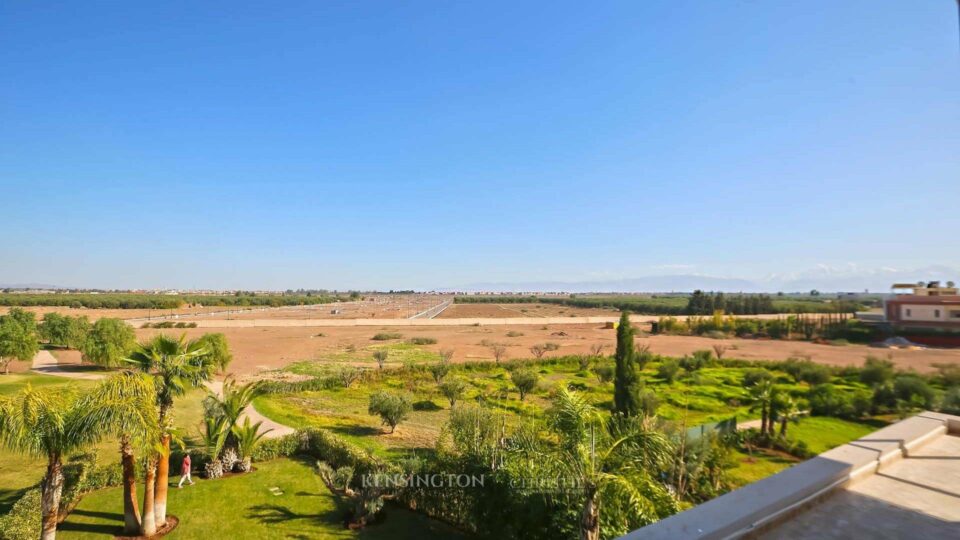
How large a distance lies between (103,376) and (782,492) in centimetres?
3118

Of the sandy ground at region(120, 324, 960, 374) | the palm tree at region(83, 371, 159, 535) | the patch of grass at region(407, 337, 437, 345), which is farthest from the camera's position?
the patch of grass at region(407, 337, 437, 345)

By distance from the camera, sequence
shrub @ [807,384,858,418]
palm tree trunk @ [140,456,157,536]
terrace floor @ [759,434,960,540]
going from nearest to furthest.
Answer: terrace floor @ [759,434,960,540] < palm tree trunk @ [140,456,157,536] < shrub @ [807,384,858,418]

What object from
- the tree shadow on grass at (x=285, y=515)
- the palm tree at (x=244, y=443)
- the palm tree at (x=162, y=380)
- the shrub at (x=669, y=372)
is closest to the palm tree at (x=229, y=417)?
the palm tree at (x=244, y=443)

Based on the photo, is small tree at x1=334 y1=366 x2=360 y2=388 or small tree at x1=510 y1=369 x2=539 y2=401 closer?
small tree at x1=510 y1=369 x2=539 y2=401

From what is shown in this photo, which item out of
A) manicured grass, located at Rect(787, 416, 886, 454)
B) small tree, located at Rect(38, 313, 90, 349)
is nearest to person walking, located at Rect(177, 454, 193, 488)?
manicured grass, located at Rect(787, 416, 886, 454)

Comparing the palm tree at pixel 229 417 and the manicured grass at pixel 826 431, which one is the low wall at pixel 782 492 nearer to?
the palm tree at pixel 229 417

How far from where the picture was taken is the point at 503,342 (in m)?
55.1

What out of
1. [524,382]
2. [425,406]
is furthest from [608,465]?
[524,382]

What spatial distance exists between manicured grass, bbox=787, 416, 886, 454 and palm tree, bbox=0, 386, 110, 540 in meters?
23.6

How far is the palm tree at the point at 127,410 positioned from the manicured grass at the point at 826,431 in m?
22.5

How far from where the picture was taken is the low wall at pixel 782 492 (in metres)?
2.79

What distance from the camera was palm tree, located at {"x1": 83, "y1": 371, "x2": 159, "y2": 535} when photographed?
28.0 ft

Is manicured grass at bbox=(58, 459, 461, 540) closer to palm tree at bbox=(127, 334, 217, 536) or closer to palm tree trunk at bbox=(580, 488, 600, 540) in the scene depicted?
palm tree at bbox=(127, 334, 217, 536)

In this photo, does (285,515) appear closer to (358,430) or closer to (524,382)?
(358,430)
